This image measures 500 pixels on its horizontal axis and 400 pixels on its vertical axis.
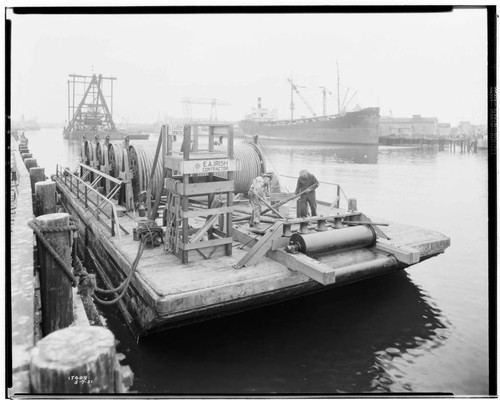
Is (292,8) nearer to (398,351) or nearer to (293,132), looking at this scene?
(398,351)

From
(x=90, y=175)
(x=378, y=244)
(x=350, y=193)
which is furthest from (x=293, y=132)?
(x=378, y=244)

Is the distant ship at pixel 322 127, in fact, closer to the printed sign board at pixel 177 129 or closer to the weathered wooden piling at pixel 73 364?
the printed sign board at pixel 177 129

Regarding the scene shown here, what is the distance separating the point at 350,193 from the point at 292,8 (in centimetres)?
1911

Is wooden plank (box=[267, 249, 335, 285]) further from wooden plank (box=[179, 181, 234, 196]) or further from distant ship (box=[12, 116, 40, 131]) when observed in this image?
distant ship (box=[12, 116, 40, 131])

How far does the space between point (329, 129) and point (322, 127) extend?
1812 millimetres

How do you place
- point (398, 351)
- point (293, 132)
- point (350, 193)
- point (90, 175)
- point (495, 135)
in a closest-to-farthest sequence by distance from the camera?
point (495, 135), point (398, 351), point (90, 175), point (350, 193), point (293, 132)

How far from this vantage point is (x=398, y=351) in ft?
26.6

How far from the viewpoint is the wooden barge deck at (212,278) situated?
719 centimetres

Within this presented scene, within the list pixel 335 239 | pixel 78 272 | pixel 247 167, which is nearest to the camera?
pixel 78 272

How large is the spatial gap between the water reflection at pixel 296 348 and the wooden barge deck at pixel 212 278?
1.90ft

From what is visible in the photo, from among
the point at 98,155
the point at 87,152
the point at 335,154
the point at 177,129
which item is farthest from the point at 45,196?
the point at 335,154

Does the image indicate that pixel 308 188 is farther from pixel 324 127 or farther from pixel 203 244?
pixel 324 127

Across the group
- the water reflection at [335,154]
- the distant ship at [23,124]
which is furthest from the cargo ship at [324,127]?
the distant ship at [23,124]

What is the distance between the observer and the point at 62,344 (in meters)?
3.37
